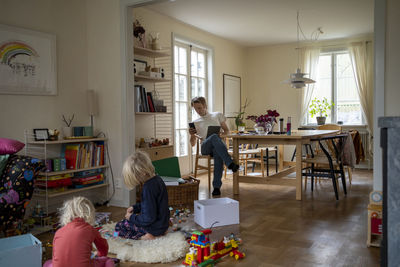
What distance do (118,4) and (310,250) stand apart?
10.2 ft

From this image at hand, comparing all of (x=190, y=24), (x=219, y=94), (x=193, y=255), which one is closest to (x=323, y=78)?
(x=219, y=94)

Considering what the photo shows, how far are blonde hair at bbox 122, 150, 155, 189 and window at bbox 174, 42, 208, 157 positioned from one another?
11.0 feet

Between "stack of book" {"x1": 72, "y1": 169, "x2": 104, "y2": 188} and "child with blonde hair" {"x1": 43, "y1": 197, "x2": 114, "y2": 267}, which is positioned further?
"stack of book" {"x1": 72, "y1": 169, "x2": 104, "y2": 188}

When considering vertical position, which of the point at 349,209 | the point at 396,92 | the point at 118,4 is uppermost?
the point at 118,4

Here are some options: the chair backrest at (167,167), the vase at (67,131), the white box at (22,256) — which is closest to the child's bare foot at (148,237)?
the white box at (22,256)

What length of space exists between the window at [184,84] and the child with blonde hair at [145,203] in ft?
10.6

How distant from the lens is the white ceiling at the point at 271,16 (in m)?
4.98

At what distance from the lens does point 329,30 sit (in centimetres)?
649

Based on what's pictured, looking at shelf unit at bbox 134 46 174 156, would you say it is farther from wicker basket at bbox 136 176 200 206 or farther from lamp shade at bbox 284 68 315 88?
lamp shade at bbox 284 68 315 88

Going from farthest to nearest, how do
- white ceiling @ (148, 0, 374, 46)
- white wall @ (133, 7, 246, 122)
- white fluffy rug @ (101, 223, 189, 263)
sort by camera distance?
white wall @ (133, 7, 246, 122) < white ceiling @ (148, 0, 374, 46) < white fluffy rug @ (101, 223, 189, 263)

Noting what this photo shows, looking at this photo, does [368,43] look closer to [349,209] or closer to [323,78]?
[323,78]

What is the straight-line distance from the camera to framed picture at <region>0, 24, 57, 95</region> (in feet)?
10.7

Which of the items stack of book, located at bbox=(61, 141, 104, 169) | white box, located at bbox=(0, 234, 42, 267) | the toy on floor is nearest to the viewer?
white box, located at bbox=(0, 234, 42, 267)

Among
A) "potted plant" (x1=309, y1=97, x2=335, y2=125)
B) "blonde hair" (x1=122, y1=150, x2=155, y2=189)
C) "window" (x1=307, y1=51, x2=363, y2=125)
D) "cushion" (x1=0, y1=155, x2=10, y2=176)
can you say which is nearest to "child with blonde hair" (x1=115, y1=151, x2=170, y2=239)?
"blonde hair" (x1=122, y1=150, x2=155, y2=189)
